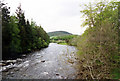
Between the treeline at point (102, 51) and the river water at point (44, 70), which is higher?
the treeline at point (102, 51)

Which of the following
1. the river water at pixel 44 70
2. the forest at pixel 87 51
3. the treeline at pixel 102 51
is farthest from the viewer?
the river water at pixel 44 70

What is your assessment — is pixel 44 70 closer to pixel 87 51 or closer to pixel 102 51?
pixel 87 51

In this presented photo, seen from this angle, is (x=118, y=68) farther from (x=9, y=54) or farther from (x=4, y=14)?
(x=4, y=14)

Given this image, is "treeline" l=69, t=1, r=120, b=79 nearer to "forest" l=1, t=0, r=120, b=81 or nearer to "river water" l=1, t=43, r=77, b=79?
"forest" l=1, t=0, r=120, b=81

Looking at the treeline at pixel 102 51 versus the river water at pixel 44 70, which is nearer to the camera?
the treeline at pixel 102 51

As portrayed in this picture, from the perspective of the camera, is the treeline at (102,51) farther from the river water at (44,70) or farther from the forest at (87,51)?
the river water at (44,70)

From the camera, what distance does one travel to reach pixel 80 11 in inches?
527

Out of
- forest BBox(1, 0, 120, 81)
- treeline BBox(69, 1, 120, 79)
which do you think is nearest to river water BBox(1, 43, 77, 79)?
forest BBox(1, 0, 120, 81)

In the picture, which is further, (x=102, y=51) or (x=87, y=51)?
(x=87, y=51)

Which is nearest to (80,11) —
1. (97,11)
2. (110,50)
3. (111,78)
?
(97,11)

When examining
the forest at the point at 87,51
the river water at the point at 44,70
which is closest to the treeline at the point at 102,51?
the forest at the point at 87,51

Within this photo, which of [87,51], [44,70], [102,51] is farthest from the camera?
[44,70]

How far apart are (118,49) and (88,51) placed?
101 inches

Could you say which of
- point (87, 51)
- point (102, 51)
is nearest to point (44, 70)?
point (87, 51)
